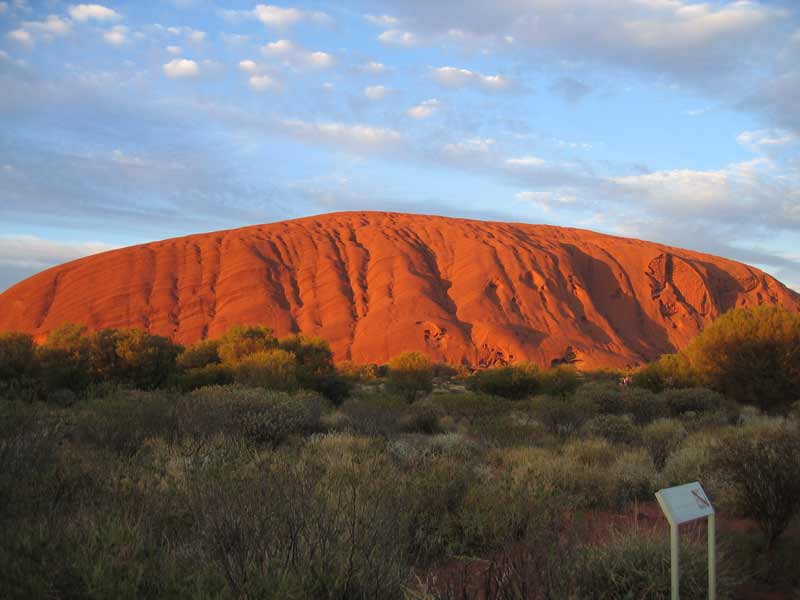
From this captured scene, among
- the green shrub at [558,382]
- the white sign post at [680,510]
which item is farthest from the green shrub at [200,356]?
the white sign post at [680,510]

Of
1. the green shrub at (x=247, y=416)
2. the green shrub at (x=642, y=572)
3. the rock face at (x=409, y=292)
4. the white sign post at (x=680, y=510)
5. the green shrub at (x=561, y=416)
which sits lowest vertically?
the green shrub at (x=561, y=416)

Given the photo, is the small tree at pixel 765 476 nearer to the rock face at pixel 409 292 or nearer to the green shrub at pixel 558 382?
the green shrub at pixel 558 382

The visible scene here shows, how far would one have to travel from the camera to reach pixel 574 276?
209 ft

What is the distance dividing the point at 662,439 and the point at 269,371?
1240cm

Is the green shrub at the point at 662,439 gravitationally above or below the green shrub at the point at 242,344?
below

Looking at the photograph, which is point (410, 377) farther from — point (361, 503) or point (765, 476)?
point (361, 503)

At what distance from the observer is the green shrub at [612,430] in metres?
12.5

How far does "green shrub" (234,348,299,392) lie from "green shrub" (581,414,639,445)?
367 inches

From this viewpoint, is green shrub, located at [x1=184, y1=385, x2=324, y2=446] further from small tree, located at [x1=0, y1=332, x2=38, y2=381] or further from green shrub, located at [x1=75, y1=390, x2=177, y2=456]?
small tree, located at [x1=0, y1=332, x2=38, y2=381]

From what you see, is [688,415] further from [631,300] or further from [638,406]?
[631,300]

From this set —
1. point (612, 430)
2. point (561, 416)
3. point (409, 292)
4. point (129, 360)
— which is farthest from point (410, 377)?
point (409, 292)

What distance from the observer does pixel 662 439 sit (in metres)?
12.0

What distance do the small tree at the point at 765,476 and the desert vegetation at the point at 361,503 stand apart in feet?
0.07

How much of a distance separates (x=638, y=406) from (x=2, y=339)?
20.1 m
